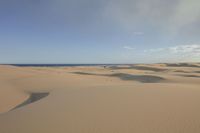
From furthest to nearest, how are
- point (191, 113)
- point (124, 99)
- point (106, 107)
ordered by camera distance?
point (124, 99)
point (106, 107)
point (191, 113)

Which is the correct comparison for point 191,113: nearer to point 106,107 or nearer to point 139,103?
point 139,103

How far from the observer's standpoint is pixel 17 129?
450 cm

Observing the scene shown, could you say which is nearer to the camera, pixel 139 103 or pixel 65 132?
pixel 65 132

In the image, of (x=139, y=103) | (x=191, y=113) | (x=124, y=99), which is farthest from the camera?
(x=124, y=99)

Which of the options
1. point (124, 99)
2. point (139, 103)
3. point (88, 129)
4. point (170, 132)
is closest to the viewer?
point (170, 132)

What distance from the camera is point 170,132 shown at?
13.7 ft

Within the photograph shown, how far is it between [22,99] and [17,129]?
17.3ft

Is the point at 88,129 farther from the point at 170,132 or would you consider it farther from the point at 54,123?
the point at 170,132

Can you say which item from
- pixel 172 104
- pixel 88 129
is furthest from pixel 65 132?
pixel 172 104

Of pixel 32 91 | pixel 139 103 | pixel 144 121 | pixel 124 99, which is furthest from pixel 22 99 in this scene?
pixel 144 121

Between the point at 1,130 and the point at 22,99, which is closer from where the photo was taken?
the point at 1,130

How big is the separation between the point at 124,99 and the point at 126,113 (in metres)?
1.78

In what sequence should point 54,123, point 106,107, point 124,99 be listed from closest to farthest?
point 54,123 < point 106,107 < point 124,99

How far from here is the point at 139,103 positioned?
673 cm
